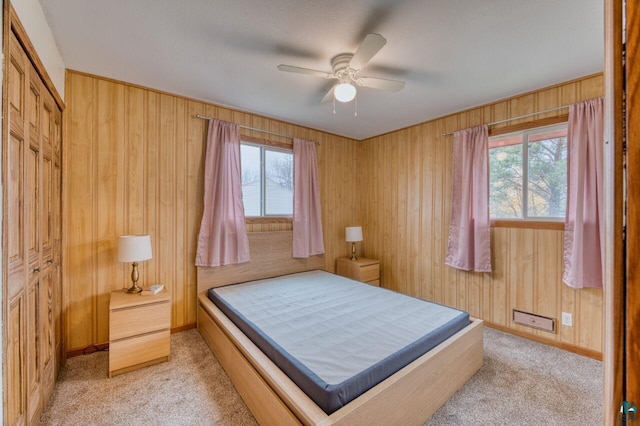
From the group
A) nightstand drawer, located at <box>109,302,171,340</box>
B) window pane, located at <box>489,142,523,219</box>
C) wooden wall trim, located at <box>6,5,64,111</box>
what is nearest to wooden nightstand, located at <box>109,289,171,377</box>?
nightstand drawer, located at <box>109,302,171,340</box>

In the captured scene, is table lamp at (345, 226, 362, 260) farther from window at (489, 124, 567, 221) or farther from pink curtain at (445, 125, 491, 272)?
window at (489, 124, 567, 221)

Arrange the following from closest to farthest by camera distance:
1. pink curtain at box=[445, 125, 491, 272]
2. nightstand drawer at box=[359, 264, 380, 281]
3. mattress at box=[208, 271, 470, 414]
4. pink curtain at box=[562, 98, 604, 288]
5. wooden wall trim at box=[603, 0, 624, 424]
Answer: wooden wall trim at box=[603, 0, 624, 424], mattress at box=[208, 271, 470, 414], pink curtain at box=[562, 98, 604, 288], pink curtain at box=[445, 125, 491, 272], nightstand drawer at box=[359, 264, 380, 281]

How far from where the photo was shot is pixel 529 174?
2893 millimetres

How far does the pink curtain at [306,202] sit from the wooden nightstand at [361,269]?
20.3 inches

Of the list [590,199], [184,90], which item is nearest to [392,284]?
[590,199]

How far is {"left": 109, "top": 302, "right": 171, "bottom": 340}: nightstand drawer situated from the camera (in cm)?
222

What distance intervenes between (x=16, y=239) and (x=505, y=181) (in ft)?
13.4

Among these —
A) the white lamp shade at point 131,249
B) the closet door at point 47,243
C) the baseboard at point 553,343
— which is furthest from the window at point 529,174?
the closet door at point 47,243

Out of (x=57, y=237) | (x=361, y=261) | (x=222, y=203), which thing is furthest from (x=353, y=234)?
(x=57, y=237)

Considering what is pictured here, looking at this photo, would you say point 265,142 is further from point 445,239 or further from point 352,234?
point 445,239

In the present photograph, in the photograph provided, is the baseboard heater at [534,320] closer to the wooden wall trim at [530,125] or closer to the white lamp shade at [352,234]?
the wooden wall trim at [530,125]

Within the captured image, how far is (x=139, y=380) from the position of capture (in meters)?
2.18

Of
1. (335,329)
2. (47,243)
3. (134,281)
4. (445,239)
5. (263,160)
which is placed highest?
(263,160)

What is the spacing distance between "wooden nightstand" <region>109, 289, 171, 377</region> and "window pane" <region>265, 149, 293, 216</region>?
5.70 ft
